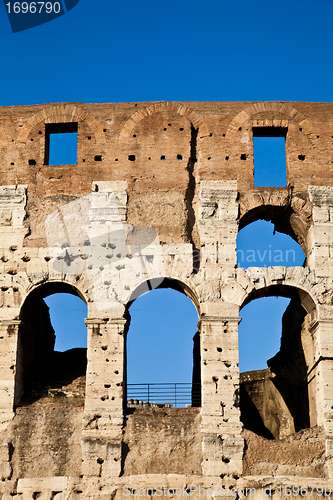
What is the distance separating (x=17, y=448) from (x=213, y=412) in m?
3.88

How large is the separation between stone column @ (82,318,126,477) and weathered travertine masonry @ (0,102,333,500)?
1.1 inches

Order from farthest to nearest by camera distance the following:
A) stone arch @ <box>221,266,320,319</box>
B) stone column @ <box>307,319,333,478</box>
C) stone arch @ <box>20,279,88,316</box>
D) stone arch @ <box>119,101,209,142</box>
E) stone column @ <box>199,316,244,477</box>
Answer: stone arch @ <box>119,101,209,142</box>
stone arch @ <box>20,279,88,316</box>
stone arch @ <box>221,266,320,319</box>
stone column @ <box>307,319,333,478</box>
stone column @ <box>199,316,244,477</box>

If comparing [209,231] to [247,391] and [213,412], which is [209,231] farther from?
[247,391]

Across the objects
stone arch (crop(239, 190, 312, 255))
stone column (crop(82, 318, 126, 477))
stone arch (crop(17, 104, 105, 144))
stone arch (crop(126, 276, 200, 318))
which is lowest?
stone column (crop(82, 318, 126, 477))

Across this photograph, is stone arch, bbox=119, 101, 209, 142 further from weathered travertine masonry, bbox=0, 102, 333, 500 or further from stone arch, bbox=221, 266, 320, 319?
stone arch, bbox=221, 266, 320, 319

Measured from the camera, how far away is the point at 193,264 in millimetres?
18234

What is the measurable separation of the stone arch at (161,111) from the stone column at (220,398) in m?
4.57

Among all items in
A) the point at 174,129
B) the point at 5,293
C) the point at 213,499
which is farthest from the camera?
the point at 174,129

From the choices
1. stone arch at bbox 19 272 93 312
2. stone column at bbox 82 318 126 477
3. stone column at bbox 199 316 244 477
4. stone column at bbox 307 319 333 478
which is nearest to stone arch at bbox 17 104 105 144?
stone arch at bbox 19 272 93 312

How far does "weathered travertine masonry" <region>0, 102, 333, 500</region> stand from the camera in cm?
1670

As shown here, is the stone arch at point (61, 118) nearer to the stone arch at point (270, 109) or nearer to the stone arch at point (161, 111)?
the stone arch at point (161, 111)

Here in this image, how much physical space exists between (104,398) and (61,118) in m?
6.58

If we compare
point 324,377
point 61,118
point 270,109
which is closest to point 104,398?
point 324,377

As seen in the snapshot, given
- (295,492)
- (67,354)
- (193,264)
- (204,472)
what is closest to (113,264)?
(193,264)
